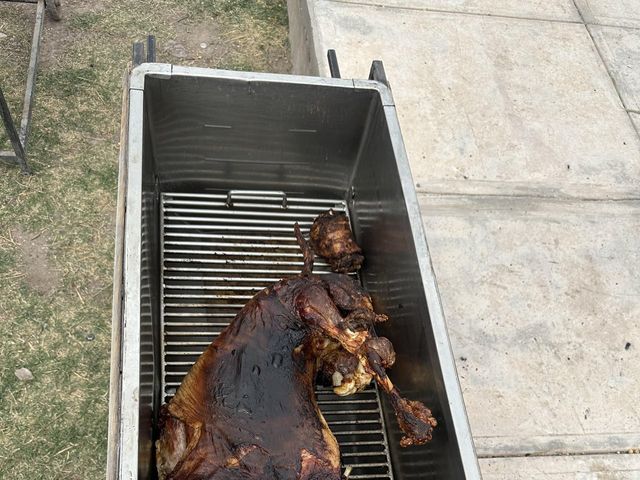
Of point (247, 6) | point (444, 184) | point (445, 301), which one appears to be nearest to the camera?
point (445, 301)

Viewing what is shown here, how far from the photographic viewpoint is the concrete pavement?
3.07 metres

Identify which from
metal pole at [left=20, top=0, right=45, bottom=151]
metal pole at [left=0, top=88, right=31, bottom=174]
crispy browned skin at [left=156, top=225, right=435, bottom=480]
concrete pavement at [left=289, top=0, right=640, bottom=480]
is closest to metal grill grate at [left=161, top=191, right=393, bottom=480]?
crispy browned skin at [left=156, top=225, right=435, bottom=480]

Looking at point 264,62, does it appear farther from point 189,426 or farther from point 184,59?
point 189,426

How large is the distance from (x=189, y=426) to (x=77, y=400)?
4.09 ft

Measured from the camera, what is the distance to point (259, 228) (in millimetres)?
3162

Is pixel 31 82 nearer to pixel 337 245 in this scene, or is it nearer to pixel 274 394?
pixel 337 245

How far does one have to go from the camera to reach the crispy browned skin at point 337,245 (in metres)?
3.03

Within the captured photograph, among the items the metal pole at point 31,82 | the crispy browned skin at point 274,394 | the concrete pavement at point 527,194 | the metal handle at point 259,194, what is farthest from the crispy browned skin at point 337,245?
the metal pole at point 31,82

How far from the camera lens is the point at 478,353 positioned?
3193 mm

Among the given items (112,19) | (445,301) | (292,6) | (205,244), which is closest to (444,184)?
(445,301)

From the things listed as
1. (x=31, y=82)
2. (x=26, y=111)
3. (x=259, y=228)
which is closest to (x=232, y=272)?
(x=259, y=228)

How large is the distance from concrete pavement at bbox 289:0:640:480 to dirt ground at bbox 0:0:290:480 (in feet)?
→ 2.78

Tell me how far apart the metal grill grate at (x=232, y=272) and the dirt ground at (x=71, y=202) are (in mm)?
703

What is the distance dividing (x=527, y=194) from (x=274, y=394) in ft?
7.89
